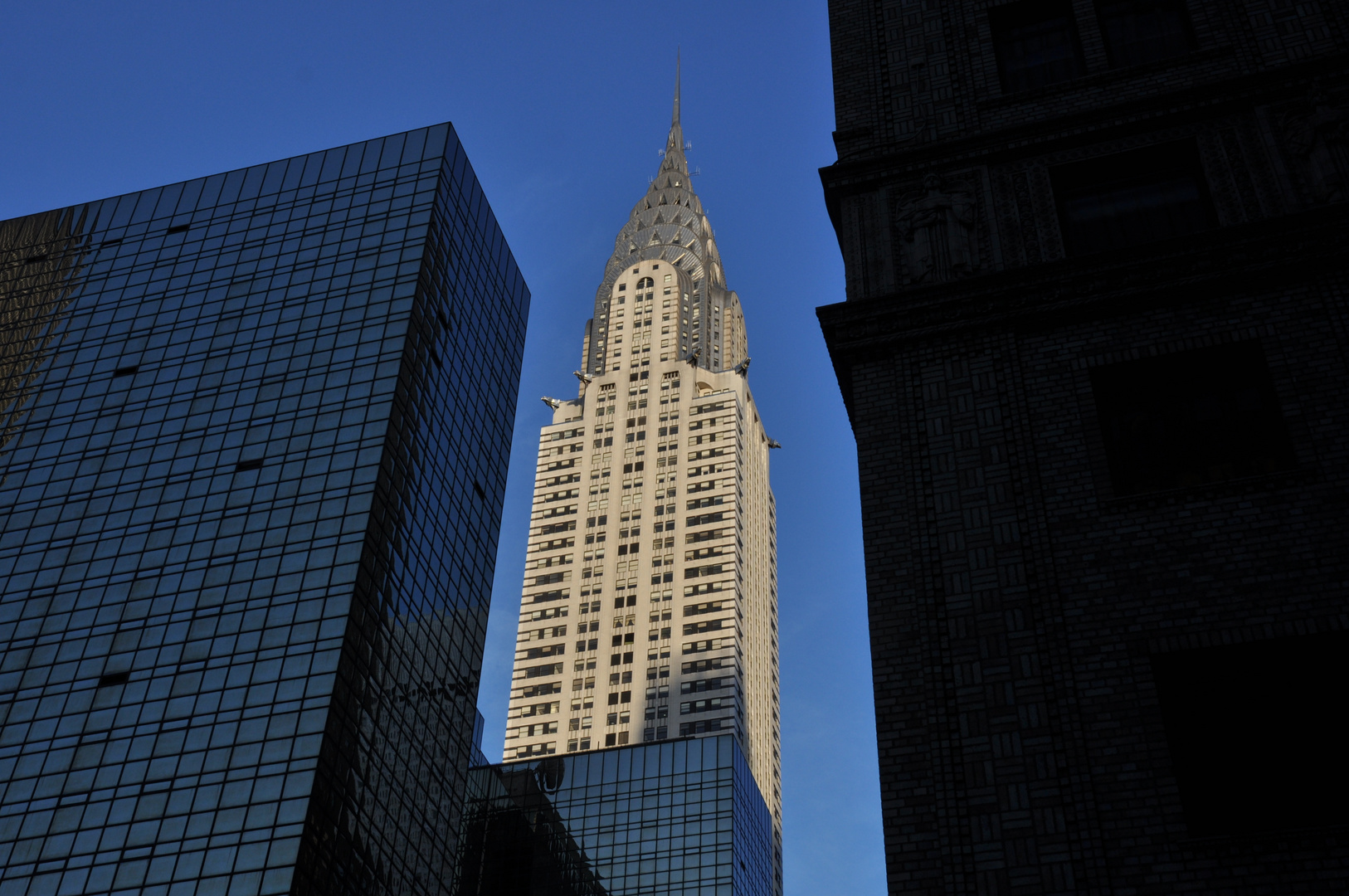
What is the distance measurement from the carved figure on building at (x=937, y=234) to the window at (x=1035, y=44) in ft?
14.4

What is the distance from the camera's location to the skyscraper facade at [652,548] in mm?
150125

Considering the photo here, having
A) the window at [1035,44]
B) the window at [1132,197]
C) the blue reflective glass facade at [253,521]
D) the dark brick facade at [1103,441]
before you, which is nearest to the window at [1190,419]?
the dark brick facade at [1103,441]

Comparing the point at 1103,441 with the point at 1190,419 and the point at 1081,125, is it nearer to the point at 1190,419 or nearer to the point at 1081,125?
the point at 1190,419

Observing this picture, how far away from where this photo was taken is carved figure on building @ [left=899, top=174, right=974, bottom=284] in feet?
95.8

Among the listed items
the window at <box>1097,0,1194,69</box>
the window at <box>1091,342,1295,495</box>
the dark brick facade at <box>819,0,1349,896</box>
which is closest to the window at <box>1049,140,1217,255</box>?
the dark brick facade at <box>819,0,1349,896</box>

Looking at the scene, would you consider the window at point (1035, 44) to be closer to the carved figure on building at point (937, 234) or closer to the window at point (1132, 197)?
the window at point (1132, 197)

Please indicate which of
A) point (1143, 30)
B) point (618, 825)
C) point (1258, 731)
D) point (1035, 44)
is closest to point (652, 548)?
point (618, 825)

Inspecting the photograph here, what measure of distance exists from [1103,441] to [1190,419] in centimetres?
191

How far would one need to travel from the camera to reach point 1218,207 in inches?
1119

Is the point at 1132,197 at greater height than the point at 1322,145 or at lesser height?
greater

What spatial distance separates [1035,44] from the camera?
111 ft

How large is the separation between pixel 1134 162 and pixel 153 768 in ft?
Answer: 208

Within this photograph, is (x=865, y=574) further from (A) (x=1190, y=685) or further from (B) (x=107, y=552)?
(B) (x=107, y=552)

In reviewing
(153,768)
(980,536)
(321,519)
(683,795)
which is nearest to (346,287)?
(321,519)
